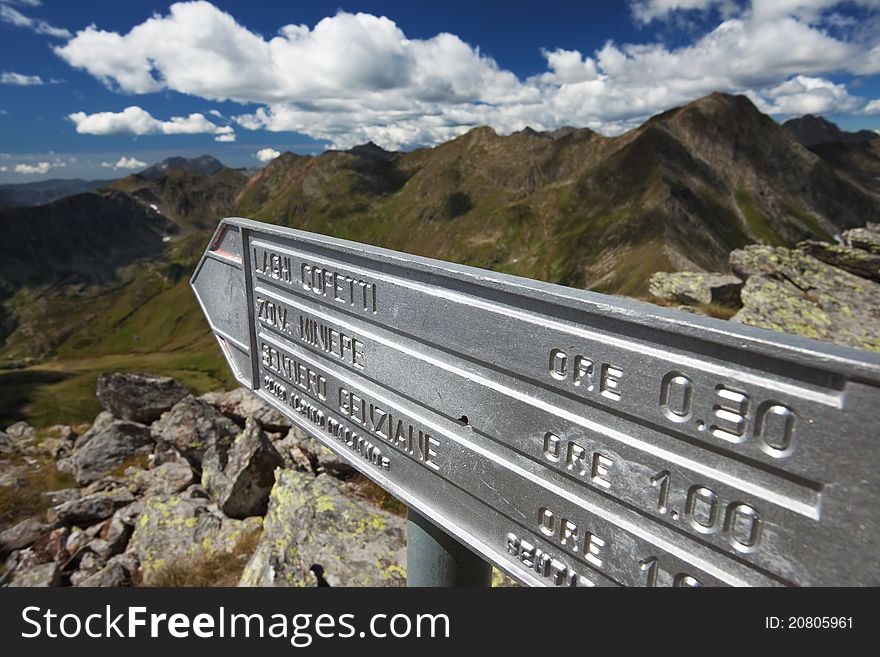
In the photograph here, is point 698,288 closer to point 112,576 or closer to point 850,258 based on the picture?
point 850,258

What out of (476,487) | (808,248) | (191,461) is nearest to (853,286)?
(808,248)

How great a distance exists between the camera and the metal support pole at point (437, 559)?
464 cm

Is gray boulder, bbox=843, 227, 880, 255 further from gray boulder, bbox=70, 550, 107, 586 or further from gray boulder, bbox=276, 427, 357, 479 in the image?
gray boulder, bbox=70, 550, 107, 586

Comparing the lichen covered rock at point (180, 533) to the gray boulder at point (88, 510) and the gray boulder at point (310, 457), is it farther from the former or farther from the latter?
the gray boulder at point (88, 510)

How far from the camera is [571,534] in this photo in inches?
126

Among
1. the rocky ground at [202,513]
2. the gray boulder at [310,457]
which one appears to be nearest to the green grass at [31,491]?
the rocky ground at [202,513]

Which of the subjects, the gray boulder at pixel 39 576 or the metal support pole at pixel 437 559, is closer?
the metal support pole at pixel 437 559

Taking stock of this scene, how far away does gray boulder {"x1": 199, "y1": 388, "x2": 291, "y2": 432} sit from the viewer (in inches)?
542

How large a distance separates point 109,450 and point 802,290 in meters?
21.4

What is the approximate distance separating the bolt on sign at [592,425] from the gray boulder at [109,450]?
42.5 feet

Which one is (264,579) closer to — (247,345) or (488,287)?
(247,345)

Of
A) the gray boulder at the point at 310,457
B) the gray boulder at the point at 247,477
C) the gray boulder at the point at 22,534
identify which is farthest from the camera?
the gray boulder at the point at 22,534

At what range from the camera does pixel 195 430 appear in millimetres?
14438
